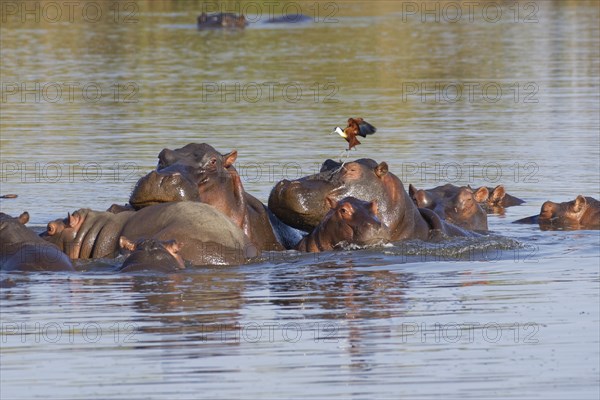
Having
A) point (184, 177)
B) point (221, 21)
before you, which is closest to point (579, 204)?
point (184, 177)

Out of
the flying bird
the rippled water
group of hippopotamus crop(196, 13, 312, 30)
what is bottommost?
the rippled water

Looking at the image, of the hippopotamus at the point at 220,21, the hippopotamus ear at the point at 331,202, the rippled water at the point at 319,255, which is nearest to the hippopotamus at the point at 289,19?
the hippopotamus at the point at 220,21

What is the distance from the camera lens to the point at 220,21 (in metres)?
43.2

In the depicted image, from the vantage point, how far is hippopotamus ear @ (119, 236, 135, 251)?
10.0 m

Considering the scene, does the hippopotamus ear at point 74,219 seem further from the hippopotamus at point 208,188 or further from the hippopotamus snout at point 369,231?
the hippopotamus snout at point 369,231

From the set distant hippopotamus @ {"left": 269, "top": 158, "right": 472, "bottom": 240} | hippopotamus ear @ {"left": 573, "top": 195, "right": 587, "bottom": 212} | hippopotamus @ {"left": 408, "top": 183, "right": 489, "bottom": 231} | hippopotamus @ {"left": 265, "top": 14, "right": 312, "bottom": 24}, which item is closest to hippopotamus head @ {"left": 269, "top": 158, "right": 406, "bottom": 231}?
distant hippopotamus @ {"left": 269, "top": 158, "right": 472, "bottom": 240}

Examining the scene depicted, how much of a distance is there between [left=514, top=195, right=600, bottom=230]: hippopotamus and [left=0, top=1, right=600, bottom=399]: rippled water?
383mm

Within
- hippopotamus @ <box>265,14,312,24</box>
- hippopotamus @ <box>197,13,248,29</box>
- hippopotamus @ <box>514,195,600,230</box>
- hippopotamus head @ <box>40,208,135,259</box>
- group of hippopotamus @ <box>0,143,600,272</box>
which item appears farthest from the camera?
hippopotamus @ <box>265,14,312,24</box>

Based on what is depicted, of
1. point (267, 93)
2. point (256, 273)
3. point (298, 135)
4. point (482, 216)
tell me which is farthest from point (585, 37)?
point (256, 273)

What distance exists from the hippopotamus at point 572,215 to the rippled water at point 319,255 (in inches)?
15.1

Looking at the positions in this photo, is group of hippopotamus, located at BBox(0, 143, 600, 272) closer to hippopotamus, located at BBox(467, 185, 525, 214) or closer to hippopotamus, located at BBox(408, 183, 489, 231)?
hippopotamus, located at BBox(408, 183, 489, 231)

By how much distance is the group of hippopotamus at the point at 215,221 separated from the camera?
10.2 meters

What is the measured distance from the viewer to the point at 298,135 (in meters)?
19.0

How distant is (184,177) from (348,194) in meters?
1.22
